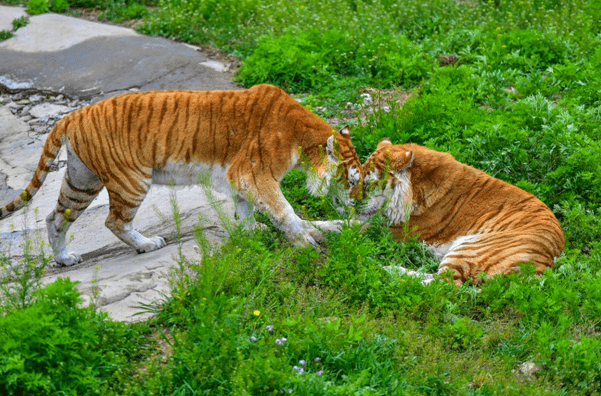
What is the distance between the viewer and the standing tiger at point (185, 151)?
5453 mm

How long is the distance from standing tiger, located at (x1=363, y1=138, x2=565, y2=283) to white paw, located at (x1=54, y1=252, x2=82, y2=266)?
248 cm

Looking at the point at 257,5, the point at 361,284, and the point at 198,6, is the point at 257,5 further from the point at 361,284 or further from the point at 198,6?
the point at 361,284

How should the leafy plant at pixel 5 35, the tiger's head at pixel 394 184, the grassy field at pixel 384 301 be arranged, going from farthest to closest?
the leafy plant at pixel 5 35
the tiger's head at pixel 394 184
the grassy field at pixel 384 301

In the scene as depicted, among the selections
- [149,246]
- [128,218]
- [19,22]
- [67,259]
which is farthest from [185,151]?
[19,22]

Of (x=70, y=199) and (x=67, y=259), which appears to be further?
(x=67, y=259)

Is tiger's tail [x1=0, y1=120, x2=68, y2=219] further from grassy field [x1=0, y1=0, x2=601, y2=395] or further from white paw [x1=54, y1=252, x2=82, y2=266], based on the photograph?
grassy field [x1=0, y1=0, x2=601, y2=395]

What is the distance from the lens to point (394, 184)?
19.3 ft

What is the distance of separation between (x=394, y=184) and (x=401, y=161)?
0.20 m

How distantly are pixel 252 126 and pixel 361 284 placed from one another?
5.35 feet

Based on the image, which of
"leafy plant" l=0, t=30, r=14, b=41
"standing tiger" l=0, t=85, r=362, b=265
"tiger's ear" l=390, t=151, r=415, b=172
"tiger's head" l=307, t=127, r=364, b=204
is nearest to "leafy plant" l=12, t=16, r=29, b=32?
"leafy plant" l=0, t=30, r=14, b=41

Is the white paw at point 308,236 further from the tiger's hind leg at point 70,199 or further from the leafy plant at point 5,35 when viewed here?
the leafy plant at point 5,35

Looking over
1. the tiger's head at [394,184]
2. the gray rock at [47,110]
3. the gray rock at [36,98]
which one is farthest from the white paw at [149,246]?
the gray rock at [36,98]

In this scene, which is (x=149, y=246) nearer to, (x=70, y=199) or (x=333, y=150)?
(x=70, y=199)

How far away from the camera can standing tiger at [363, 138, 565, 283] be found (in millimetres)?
5461
